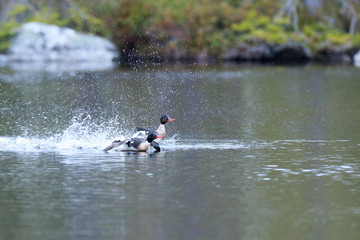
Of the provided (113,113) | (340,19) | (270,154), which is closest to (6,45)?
(340,19)

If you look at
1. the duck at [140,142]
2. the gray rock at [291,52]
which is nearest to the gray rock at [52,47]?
the gray rock at [291,52]

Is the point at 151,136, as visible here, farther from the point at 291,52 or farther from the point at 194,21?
the point at 194,21

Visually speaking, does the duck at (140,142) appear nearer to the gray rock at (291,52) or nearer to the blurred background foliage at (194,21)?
the blurred background foliage at (194,21)

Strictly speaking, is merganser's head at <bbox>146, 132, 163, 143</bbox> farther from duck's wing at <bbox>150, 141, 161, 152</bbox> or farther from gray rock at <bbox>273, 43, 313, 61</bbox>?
gray rock at <bbox>273, 43, 313, 61</bbox>

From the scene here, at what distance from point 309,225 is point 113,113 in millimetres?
14745

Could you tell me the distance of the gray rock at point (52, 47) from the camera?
2250 inches

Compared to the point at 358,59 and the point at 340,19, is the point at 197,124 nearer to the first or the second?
the point at 358,59

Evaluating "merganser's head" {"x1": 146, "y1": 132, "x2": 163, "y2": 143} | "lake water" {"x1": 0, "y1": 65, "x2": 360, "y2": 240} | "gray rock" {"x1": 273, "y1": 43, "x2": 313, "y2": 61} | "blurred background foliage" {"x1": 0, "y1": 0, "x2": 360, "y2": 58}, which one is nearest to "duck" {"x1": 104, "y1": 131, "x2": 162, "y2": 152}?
"merganser's head" {"x1": 146, "y1": 132, "x2": 163, "y2": 143}

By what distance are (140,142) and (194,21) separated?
42721 millimetres

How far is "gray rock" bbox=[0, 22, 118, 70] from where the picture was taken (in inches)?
2250

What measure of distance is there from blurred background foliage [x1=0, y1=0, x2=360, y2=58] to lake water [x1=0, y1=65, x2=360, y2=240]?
85.8 feet

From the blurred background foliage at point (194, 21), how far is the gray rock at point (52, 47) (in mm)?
953

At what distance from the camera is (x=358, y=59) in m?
55.0

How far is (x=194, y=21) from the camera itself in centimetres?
5912
